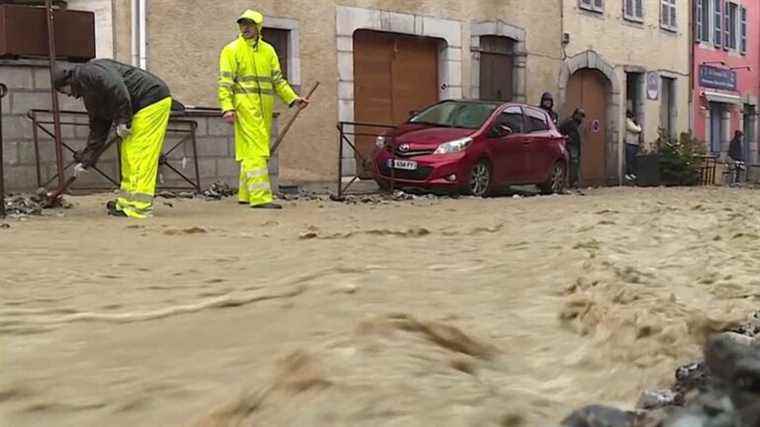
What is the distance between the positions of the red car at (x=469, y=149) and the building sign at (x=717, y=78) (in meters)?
14.3

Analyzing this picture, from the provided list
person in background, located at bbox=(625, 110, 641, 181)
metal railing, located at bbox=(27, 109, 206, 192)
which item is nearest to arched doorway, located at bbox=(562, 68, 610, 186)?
person in background, located at bbox=(625, 110, 641, 181)

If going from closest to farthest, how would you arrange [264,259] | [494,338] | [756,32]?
[494,338], [264,259], [756,32]

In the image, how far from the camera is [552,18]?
66.5ft

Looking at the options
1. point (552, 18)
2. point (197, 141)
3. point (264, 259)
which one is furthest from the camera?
point (552, 18)

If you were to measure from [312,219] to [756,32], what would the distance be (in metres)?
28.3

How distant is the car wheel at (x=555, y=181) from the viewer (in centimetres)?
1507

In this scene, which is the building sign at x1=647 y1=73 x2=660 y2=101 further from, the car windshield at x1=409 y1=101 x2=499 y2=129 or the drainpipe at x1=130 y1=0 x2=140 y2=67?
the drainpipe at x1=130 y1=0 x2=140 y2=67

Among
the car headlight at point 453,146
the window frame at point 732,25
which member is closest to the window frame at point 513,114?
the car headlight at point 453,146

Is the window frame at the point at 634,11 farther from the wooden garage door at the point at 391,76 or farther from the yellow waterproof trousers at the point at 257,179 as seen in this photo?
the yellow waterproof trousers at the point at 257,179

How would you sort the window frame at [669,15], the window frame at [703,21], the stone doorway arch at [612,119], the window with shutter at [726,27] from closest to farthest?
the stone doorway arch at [612,119], the window frame at [669,15], the window frame at [703,21], the window with shutter at [726,27]

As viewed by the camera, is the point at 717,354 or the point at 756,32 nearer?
the point at 717,354

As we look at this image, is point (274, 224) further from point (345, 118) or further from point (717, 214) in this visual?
point (345, 118)

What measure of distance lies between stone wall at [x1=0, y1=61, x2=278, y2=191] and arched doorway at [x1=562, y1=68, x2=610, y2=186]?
11.7m

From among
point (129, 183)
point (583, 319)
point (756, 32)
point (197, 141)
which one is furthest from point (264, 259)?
point (756, 32)
